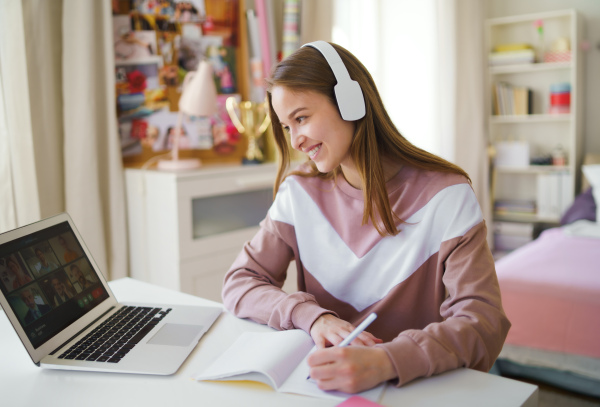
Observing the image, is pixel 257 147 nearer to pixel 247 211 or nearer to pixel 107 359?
pixel 247 211

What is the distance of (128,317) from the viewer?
1123mm

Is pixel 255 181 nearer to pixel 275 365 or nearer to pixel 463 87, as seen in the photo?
pixel 275 365

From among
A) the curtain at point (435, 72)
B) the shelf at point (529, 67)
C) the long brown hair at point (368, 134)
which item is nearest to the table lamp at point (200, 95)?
the long brown hair at point (368, 134)

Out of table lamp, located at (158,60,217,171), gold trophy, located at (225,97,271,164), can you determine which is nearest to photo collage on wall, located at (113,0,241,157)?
gold trophy, located at (225,97,271,164)

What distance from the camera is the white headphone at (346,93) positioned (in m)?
1.10

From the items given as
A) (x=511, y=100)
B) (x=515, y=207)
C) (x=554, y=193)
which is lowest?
(x=515, y=207)

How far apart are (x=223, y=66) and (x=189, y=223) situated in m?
0.99

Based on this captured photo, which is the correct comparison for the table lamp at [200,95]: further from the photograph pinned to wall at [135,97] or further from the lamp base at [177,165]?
the photograph pinned to wall at [135,97]

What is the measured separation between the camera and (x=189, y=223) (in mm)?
2299

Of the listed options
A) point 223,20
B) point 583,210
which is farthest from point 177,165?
point 583,210

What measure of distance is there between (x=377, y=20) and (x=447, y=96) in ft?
2.29

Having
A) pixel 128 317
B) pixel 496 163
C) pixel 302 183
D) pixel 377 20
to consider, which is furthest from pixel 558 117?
pixel 128 317

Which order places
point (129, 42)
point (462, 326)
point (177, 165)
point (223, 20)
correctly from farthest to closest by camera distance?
point (223, 20), point (129, 42), point (177, 165), point (462, 326)

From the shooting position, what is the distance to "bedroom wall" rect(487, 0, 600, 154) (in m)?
3.70
